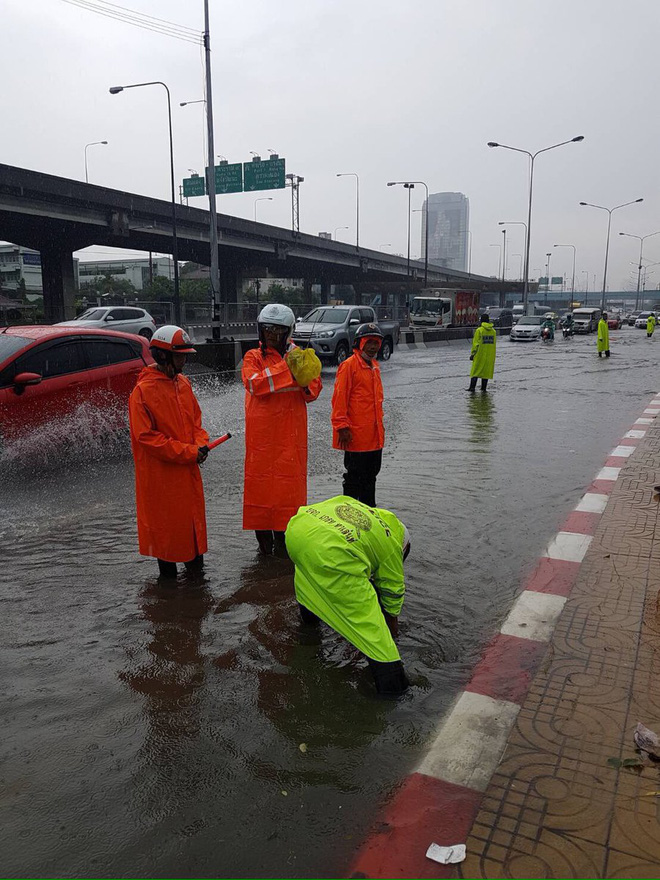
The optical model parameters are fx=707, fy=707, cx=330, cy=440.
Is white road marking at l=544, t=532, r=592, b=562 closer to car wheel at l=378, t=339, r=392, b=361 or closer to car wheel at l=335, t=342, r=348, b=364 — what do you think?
car wheel at l=335, t=342, r=348, b=364

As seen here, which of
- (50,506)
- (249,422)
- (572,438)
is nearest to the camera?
(249,422)

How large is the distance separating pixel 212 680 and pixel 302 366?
2034 mm

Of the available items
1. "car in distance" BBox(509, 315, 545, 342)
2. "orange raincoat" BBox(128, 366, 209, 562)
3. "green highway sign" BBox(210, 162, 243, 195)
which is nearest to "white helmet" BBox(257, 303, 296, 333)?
"orange raincoat" BBox(128, 366, 209, 562)

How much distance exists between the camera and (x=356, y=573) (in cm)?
308

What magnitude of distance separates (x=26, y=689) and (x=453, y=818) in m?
2.04

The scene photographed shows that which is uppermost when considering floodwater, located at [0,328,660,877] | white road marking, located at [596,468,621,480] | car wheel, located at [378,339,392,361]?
car wheel, located at [378,339,392,361]

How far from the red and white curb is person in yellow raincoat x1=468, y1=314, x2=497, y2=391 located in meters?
9.32

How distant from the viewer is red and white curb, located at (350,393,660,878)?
90.0 inches

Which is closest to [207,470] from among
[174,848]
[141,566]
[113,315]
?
[141,566]

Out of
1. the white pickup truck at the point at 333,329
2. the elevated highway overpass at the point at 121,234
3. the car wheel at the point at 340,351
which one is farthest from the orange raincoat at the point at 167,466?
the elevated highway overpass at the point at 121,234

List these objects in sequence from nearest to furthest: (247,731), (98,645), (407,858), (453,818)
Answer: (407,858) → (453,818) → (247,731) → (98,645)

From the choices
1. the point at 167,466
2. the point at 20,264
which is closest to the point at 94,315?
the point at 167,466

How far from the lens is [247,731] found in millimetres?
2967

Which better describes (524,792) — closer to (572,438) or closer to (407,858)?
(407,858)
